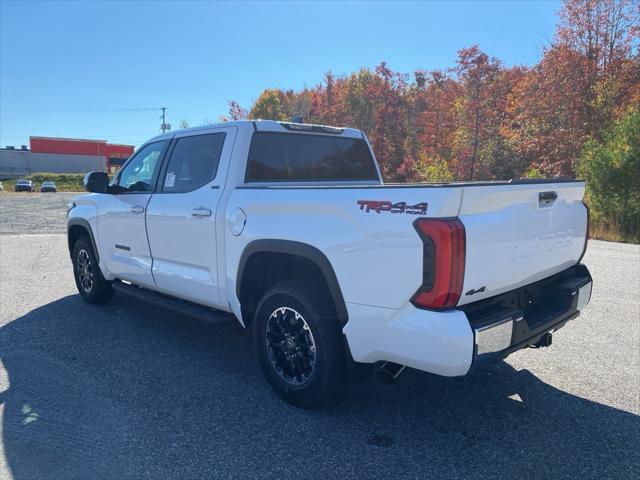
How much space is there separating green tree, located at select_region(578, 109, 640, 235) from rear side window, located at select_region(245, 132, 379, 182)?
10651 millimetres

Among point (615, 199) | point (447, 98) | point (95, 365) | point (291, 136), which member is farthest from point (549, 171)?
point (95, 365)

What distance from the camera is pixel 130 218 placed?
4.89 meters

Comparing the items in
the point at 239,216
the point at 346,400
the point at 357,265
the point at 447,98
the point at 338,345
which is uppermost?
the point at 447,98

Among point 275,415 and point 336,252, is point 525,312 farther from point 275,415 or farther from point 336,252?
point 275,415

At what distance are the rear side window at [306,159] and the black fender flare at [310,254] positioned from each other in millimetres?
752

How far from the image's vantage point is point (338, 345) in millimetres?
3107

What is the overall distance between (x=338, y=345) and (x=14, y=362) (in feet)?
9.91

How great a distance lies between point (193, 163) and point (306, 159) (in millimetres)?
1014

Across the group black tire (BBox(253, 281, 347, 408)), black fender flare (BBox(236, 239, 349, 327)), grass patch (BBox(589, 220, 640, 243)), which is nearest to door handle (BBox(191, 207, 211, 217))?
black fender flare (BBox(236, 239, 349, 327))

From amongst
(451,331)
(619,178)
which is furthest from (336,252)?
(619,178)

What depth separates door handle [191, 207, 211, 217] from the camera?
3845 mm

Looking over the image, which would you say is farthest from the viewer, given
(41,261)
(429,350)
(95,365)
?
(41,261)

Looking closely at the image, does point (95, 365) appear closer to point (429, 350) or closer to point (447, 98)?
point (429, 350)

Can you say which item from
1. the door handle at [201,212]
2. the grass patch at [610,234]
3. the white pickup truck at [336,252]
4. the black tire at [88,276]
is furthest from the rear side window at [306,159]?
the grass patch at [610,234]
